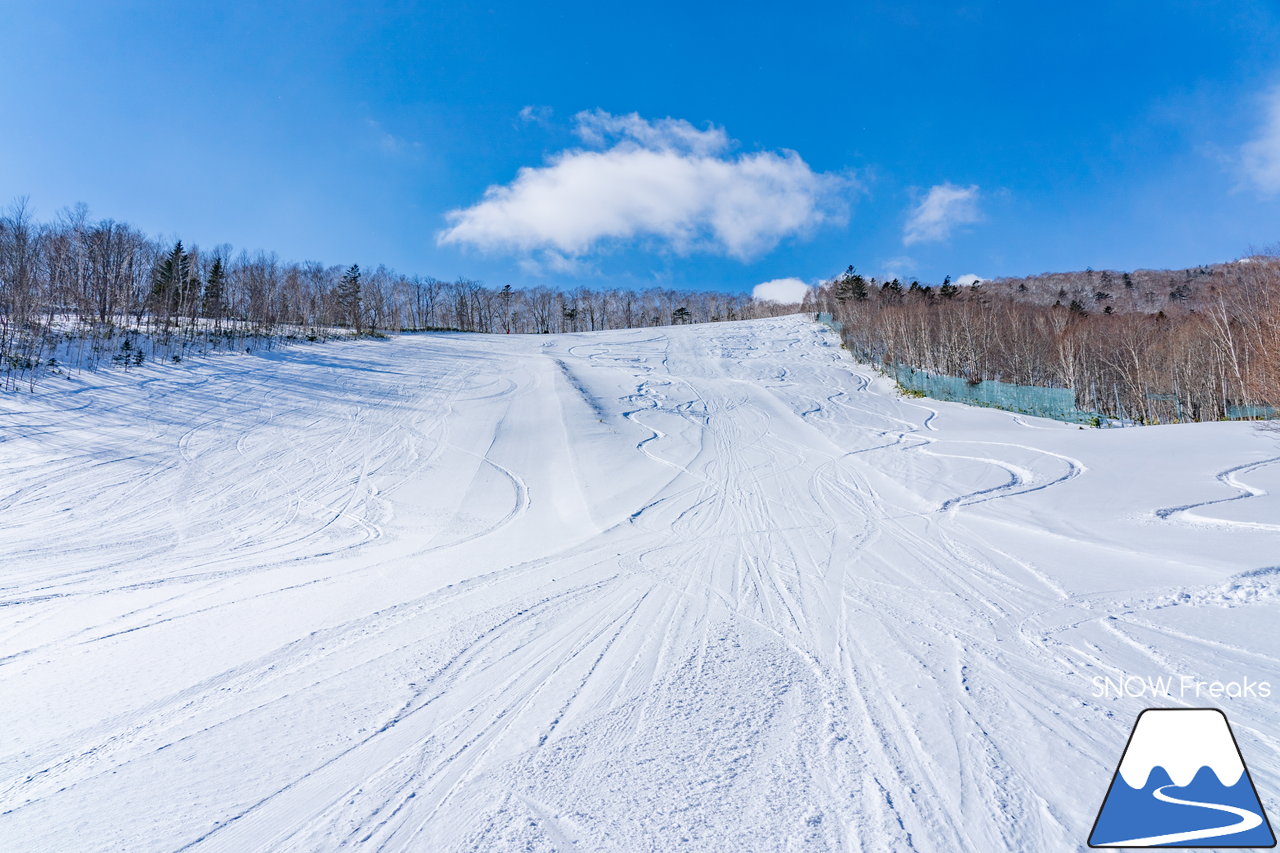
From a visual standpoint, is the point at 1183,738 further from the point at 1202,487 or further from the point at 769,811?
the point at 1202,487

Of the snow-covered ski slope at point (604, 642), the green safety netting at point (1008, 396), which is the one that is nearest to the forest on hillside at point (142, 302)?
the snow-covered ski slope at point (604, 642)

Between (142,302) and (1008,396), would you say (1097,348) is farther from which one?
(142,302)

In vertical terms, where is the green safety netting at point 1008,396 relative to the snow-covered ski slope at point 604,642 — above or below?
above

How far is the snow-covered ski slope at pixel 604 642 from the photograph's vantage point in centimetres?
243

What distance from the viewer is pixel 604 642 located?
167 inches

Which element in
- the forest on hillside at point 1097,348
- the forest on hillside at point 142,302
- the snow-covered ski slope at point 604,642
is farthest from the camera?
the forest on hillside at point 1097,348

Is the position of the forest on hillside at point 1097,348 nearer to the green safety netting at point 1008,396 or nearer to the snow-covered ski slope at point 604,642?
the green safety netting at point 1008,396

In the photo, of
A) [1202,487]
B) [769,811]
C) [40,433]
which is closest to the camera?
[769,811]

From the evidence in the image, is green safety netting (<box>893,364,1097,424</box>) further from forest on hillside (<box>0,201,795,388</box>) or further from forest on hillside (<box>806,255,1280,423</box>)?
forest on hillside (<box>0,201,795,388</box>)

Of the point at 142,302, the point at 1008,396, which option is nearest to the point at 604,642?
the point at 1008,396

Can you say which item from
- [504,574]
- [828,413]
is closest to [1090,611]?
[504,574]

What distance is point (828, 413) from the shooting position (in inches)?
807

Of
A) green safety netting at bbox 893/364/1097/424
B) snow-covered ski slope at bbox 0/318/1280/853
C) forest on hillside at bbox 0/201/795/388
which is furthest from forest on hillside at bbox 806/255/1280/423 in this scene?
forest on hillside at bbox 0/201/795/388

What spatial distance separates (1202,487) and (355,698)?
11.6 metres
